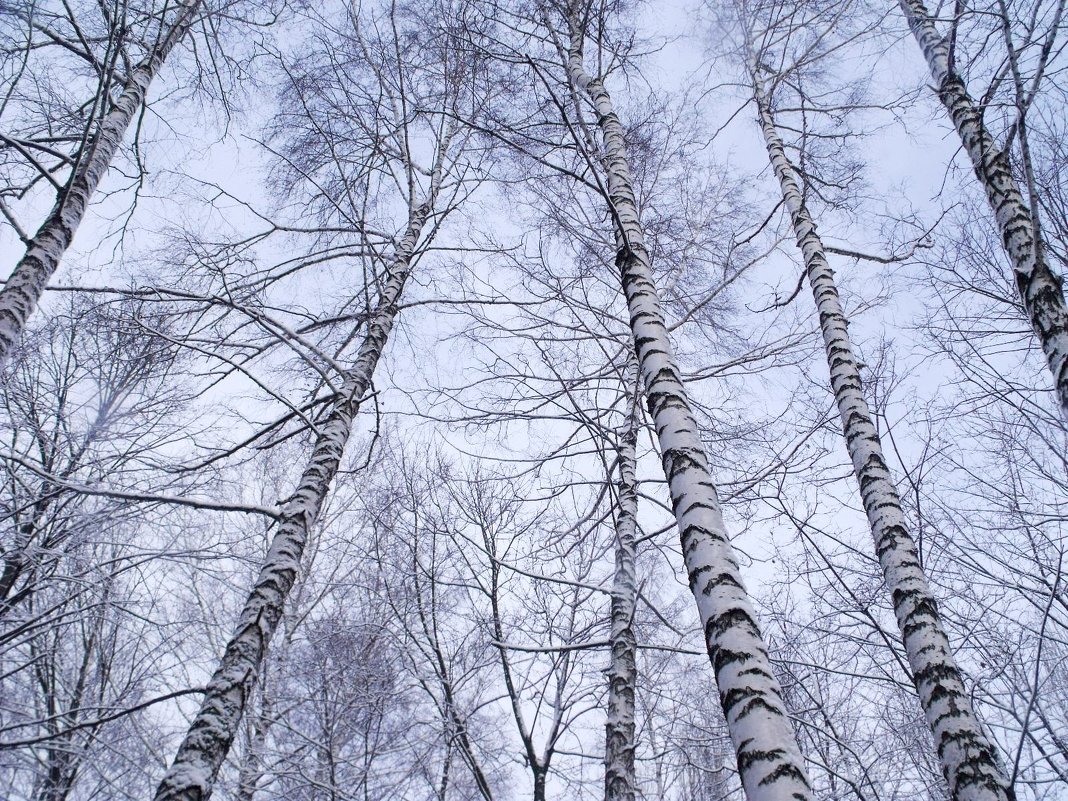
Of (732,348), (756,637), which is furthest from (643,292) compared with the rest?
(732,348)

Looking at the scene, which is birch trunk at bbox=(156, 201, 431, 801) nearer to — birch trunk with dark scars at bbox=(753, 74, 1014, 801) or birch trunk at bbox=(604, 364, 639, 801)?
birch trunk at bbox=(604, 364, 639, 801)

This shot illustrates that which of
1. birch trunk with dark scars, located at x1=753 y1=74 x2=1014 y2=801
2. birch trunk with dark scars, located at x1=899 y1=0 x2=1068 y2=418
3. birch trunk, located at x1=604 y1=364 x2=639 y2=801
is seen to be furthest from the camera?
birch trunk, located at x1=604 y1=364 x2=639 y2=801

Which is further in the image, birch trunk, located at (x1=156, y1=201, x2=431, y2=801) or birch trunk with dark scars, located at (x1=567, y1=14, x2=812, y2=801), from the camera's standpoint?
birch trunk, located at (x1=156, y1=201, x2=431, y2=801)

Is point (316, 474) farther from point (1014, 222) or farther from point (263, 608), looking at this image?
point (1014, 222)

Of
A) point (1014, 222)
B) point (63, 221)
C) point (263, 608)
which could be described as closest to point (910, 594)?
point (1014, 222)

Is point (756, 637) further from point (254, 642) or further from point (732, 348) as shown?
point (732, 348)

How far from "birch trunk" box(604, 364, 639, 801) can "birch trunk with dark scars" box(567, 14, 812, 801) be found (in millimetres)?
967

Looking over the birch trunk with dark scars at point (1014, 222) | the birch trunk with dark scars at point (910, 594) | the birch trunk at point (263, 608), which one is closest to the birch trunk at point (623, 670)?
the birch trunk with dark scars at point (910, 594)

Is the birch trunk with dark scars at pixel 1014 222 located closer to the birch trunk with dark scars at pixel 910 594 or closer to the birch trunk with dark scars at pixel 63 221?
the birch trunk with dark scars at pixel 910 594

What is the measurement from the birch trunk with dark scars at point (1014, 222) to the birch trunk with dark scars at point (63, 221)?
5.17 metres

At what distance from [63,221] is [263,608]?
2861 mm

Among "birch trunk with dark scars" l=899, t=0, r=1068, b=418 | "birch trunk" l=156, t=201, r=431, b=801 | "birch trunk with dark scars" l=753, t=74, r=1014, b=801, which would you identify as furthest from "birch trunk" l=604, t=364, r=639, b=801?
"birch trunk with dark scars" l=899, t=0, r=1068, b=418

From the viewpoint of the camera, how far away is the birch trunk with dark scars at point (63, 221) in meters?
3.61

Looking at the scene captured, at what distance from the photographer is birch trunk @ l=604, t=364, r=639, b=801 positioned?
396 cm
